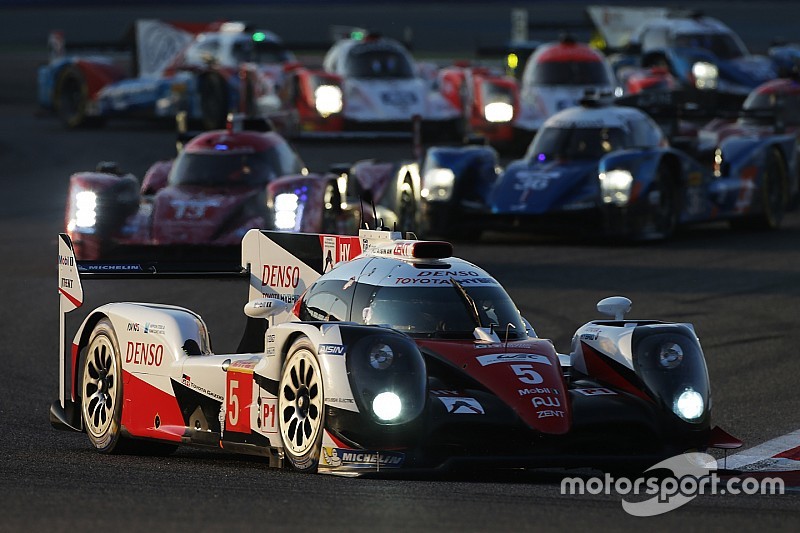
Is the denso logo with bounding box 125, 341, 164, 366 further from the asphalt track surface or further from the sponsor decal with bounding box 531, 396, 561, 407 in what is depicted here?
the sponsor decal with bounding box 531, 396, 561, 407

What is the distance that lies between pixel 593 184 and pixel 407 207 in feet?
6.68

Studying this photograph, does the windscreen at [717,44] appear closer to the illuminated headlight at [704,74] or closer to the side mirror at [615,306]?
the illuminated headlight at [704,74]

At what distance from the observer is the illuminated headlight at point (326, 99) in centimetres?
2723

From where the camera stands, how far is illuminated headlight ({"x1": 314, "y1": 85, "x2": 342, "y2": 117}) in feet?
89.4

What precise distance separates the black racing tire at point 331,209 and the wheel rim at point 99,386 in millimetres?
6913

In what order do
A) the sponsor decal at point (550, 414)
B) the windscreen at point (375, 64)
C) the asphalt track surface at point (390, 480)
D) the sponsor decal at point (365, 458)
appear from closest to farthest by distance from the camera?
the asphalt track surface at point (390, 480)
the sponsor decal at point (365, 458)
the sponsor decal at point (550, 414)
the windscreen at point (375, 64)

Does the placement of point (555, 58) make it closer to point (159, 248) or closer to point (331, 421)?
point (159, 248)

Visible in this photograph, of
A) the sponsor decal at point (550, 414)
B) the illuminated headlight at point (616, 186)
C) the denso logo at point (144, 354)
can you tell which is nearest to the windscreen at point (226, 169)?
the illuminated headlight at point (616, 186)

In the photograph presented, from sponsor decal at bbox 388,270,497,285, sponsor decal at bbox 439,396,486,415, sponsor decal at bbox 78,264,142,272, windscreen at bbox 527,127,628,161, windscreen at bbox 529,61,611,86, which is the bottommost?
sponsor decal at bbox 439,396,486,415

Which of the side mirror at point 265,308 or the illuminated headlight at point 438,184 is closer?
the side mirror at point 265,308

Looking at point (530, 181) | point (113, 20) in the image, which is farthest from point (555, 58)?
point (113, 20)

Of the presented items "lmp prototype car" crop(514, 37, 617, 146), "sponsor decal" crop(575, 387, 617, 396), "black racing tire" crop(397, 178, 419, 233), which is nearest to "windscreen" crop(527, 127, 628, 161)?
"black racing tire" crop(397, 178, 419, 233)

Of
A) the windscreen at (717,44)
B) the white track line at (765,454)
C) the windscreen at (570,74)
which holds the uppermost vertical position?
the windscreen at (717,44)

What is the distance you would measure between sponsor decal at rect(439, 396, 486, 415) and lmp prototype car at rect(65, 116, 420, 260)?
8.57 m
